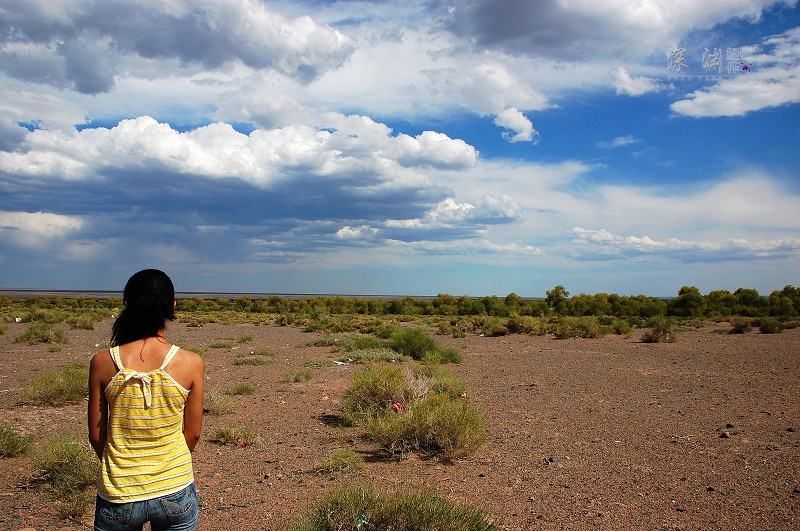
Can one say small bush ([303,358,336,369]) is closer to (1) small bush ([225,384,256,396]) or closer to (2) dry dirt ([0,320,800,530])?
(2) dry dirt ([0,320,800,530])

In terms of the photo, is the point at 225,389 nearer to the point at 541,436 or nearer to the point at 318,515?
the point at 541,436

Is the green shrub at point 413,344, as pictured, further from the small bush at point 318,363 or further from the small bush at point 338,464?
the small bush at point 338,464

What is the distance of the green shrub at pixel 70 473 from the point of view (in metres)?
6.09

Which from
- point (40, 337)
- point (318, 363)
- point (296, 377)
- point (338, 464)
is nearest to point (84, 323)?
point (40, 337)

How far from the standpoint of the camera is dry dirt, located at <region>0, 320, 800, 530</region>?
6.29m

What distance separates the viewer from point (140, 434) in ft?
9.35

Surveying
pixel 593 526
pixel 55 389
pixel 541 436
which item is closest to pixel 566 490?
pixel 593 526

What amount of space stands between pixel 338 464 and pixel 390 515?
290 cm

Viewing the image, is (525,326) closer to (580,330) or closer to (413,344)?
(580,330)

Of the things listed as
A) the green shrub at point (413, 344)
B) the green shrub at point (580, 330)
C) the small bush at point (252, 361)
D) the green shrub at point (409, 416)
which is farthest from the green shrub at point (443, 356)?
the green shrub at point (580, 330)

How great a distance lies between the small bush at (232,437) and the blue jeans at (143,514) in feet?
21.7

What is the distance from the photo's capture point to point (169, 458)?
2.90 metres

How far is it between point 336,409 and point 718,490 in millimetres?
7415

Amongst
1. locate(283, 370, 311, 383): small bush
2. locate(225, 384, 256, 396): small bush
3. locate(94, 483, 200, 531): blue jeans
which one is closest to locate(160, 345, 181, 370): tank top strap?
locate(94, 483, 200, 531): blue jeans
